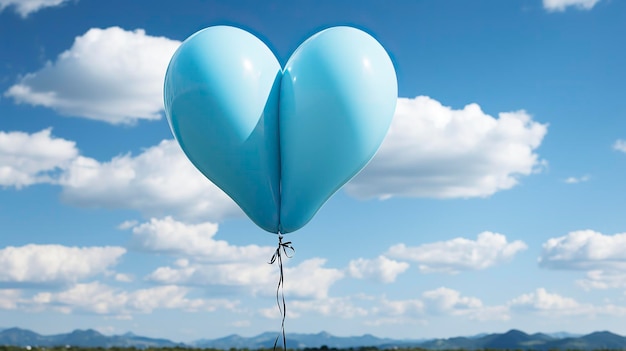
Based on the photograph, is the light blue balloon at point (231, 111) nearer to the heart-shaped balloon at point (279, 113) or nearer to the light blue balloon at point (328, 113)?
the heart-shaped balloon at point (279, 113)

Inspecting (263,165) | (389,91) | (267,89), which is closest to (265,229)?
(263,165)

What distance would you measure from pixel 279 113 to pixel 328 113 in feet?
3.39

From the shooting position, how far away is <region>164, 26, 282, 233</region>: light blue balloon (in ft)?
41.4

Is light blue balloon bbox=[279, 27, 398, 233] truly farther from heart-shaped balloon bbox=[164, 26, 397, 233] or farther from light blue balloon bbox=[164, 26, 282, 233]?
light blue balloon bbox=[164, 26, 282, 233]

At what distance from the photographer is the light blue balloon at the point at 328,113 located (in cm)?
1252

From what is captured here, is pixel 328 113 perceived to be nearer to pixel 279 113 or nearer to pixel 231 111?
pixel 279 113

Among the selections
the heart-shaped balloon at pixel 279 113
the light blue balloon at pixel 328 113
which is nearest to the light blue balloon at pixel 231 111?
the heart-shaped balloon at pixel 279 113

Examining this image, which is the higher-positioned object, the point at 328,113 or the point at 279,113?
the point at 279,113

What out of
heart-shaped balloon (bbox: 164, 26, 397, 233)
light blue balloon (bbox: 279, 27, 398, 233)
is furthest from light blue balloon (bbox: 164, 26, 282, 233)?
light blue balloon (bbox: 279, 27, 398, 233)

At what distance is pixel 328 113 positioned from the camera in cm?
1248

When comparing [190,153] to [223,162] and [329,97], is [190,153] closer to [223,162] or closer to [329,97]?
[223,162]

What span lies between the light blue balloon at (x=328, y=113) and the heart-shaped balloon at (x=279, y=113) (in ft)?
0.06

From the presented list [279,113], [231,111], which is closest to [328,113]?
[279,113]

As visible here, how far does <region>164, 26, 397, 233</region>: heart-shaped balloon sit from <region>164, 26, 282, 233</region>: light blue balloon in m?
0.02
